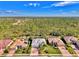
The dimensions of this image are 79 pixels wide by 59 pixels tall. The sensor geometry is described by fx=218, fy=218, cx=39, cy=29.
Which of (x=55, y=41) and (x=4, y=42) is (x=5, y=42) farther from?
(x=55, y=41)

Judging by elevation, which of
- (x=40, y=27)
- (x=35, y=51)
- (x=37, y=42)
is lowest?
(x=35, y=51)

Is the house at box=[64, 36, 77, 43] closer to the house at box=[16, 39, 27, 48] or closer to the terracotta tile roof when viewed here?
the house at box=[16, 39, 27, 48]

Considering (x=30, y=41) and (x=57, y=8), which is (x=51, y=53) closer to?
(x=30, y=41)

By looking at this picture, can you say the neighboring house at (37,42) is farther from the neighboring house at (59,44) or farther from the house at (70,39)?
the house at (70,39)

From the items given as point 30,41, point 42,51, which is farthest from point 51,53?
point 30,41

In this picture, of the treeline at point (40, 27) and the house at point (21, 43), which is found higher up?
the treeline at point (40, 27)

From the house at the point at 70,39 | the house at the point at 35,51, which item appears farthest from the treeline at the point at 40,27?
the house at the point at 35,51

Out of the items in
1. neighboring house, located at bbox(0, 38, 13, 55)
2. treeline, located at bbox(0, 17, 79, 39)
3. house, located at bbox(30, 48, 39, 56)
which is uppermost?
treeline, located at bbox(0, 17, 79, 39)

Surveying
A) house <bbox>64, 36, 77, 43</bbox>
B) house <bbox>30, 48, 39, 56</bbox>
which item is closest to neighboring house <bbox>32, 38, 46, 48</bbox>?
house <bbox>30, 48, 39, 56</bbox>

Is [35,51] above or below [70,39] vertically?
below

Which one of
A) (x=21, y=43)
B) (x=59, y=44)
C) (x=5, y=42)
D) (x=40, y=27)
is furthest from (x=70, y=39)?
(x=5, y=42)

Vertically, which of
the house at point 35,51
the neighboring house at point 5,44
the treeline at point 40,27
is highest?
the treeline at point 40,27
